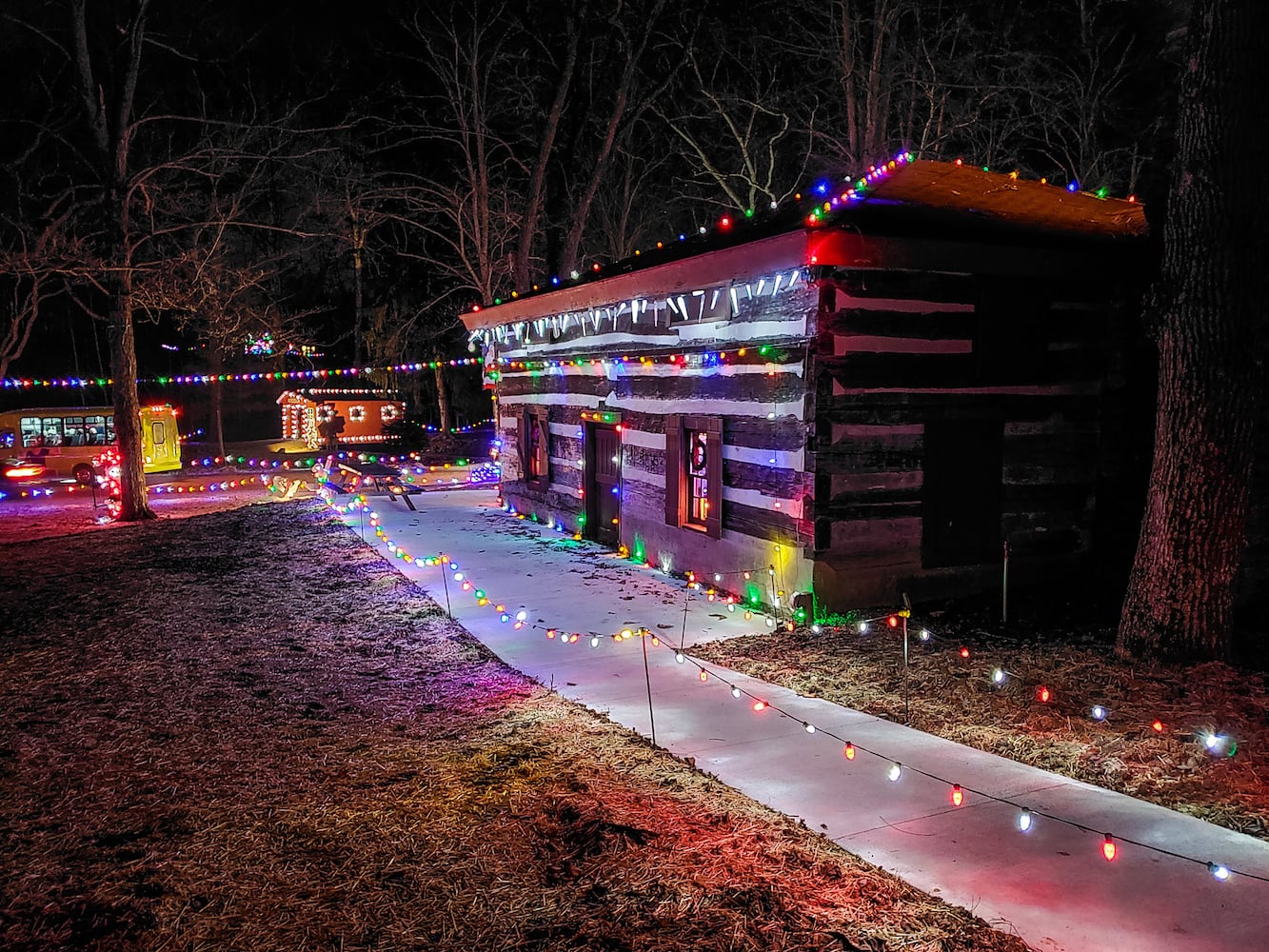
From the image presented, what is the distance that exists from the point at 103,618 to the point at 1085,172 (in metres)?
23.8

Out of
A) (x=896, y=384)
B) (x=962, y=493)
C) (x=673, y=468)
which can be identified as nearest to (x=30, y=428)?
(x=673, y=468)

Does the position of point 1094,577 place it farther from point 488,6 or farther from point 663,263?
point 488,6

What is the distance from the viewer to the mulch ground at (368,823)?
3.76m

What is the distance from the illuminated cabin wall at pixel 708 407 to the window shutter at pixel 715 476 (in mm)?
72

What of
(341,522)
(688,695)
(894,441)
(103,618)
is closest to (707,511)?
(894,441)

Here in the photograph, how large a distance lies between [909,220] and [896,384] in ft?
6.18

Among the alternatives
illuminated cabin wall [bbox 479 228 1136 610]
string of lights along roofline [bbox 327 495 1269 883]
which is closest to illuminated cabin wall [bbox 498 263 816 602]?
illuminated cabin wall [bbox 479 228 1136 610]

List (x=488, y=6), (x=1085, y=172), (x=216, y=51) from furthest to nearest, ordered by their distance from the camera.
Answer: (x=488, y=6), (x=1085, y=172), (x=216, y=51)

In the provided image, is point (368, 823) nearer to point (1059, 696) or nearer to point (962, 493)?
point (1059, 696)

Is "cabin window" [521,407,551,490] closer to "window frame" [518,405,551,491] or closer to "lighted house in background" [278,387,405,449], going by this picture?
"window frame" [518,405,551,491]

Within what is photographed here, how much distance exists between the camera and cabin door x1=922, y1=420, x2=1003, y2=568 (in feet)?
31.7

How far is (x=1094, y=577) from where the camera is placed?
1046cm

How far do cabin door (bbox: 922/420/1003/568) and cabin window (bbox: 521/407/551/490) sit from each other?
28.1 feet

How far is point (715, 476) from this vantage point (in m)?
10.8
